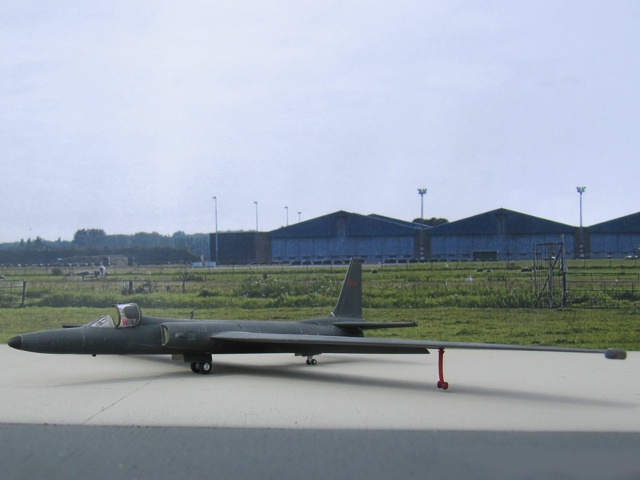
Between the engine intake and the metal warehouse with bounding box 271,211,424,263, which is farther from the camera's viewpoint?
the metal warehouse with bounding box 271,211,424,263

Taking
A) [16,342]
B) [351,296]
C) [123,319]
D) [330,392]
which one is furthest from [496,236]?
[16,342]

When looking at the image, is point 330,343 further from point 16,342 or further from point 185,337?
point 16,342

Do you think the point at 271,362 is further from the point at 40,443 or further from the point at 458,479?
the point at 458,479

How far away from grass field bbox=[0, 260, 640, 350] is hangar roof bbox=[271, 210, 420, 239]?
1249 mm

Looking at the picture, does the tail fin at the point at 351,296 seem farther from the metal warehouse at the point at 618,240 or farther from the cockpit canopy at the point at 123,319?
the metal warehouse at the point at 618,240

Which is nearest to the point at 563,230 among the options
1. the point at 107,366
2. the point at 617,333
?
the point at 617,333

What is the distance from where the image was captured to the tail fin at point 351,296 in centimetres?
1841

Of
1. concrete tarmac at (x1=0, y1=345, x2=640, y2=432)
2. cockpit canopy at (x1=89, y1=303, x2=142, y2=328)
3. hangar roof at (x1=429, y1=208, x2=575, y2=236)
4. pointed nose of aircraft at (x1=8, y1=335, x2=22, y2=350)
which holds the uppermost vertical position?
hangar roof at (x1=429, y1=208, x2=575, y2=236)

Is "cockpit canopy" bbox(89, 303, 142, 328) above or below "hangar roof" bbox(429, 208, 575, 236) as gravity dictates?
below

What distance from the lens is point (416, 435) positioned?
883cm

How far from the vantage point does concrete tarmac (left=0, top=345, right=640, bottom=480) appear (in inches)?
287

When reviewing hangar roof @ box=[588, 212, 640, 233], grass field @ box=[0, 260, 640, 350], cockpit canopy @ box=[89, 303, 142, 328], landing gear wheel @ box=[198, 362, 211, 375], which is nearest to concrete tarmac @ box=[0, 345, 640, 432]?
landing gear wheel @ box=[198, 362, 211, 375]

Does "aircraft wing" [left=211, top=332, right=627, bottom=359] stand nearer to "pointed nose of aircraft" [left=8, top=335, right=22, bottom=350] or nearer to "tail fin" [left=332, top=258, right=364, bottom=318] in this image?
"tail fin" [left=332, top=258, right=364, bottom=318]

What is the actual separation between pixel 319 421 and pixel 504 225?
1609 cm
